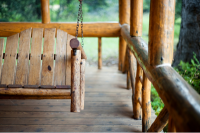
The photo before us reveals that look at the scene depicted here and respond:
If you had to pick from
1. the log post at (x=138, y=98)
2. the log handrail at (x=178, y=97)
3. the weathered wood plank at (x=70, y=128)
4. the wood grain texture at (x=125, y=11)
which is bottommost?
the weathered wood plank at (x=70, y=128)

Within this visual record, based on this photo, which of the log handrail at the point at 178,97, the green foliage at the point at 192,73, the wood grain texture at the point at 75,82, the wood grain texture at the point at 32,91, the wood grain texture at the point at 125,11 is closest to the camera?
the log handrail at the point at 178,97

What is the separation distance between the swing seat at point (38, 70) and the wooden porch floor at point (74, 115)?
33 centimetres

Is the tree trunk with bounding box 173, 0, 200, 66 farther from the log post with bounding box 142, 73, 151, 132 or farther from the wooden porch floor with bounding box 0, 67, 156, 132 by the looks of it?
the log post with bounding box 142, 73, 151, 132

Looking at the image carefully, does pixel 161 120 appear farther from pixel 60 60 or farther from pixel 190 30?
pixel 190 30

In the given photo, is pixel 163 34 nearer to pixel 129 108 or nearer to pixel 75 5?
pixel 129 108

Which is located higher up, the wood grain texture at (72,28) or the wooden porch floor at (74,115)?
the wood grain texture at (72,28)

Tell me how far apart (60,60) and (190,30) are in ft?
9.43

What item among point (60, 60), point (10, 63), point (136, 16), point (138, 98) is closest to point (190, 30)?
point (136, 16)

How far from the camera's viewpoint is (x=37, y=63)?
8.70 ft

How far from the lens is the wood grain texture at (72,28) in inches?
167

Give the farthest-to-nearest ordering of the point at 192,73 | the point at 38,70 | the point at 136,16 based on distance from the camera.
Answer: the point at 192,73 < the point at 136,16 < the point at 38,70

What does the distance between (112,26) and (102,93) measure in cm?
168

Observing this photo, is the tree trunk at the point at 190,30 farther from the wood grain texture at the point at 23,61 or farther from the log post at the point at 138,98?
the wood grain texture at the point at 23,61

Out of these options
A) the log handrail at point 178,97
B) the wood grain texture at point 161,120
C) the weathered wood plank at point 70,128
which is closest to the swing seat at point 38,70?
the weathered wood plank at point 70,128
